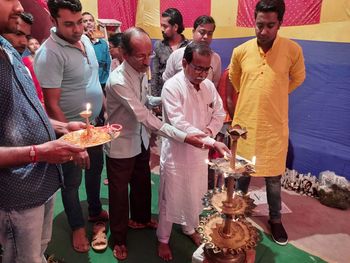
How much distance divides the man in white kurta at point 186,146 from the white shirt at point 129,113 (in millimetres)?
135

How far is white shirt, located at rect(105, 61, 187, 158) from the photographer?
2.44 metres

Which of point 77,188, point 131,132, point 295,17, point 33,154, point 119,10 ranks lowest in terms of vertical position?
point 77,188

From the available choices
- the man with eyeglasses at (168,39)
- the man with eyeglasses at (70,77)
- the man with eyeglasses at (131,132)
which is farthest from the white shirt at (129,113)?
the man with eyeglasses at (168,39)

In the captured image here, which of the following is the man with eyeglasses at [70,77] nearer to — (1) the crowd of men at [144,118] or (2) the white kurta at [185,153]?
(1) the crowd of men at [144,118]

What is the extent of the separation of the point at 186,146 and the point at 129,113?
1.78ft

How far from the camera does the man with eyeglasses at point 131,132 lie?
237 centimetres

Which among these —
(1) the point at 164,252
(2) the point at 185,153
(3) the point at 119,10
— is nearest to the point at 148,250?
(1) the point at 164,252

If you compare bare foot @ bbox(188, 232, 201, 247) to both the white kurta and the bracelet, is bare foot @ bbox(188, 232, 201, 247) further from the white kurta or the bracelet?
the bracelet

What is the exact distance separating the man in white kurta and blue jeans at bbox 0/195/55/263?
1118 mm

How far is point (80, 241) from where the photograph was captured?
2938 mm

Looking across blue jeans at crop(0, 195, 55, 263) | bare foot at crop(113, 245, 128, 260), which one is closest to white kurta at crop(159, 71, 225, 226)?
bare foot at crop(113, 245, 128, 260)

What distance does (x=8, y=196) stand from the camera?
5.41 feet

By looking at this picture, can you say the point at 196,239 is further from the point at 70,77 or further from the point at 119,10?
the point at 119,10

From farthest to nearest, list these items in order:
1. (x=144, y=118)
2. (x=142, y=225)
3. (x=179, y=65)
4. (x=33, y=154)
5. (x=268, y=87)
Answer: (x=179, y=65) < (x=142, y=225) < (x=268, y=87) < (x=144, y=118) < (x=33, y=154)
